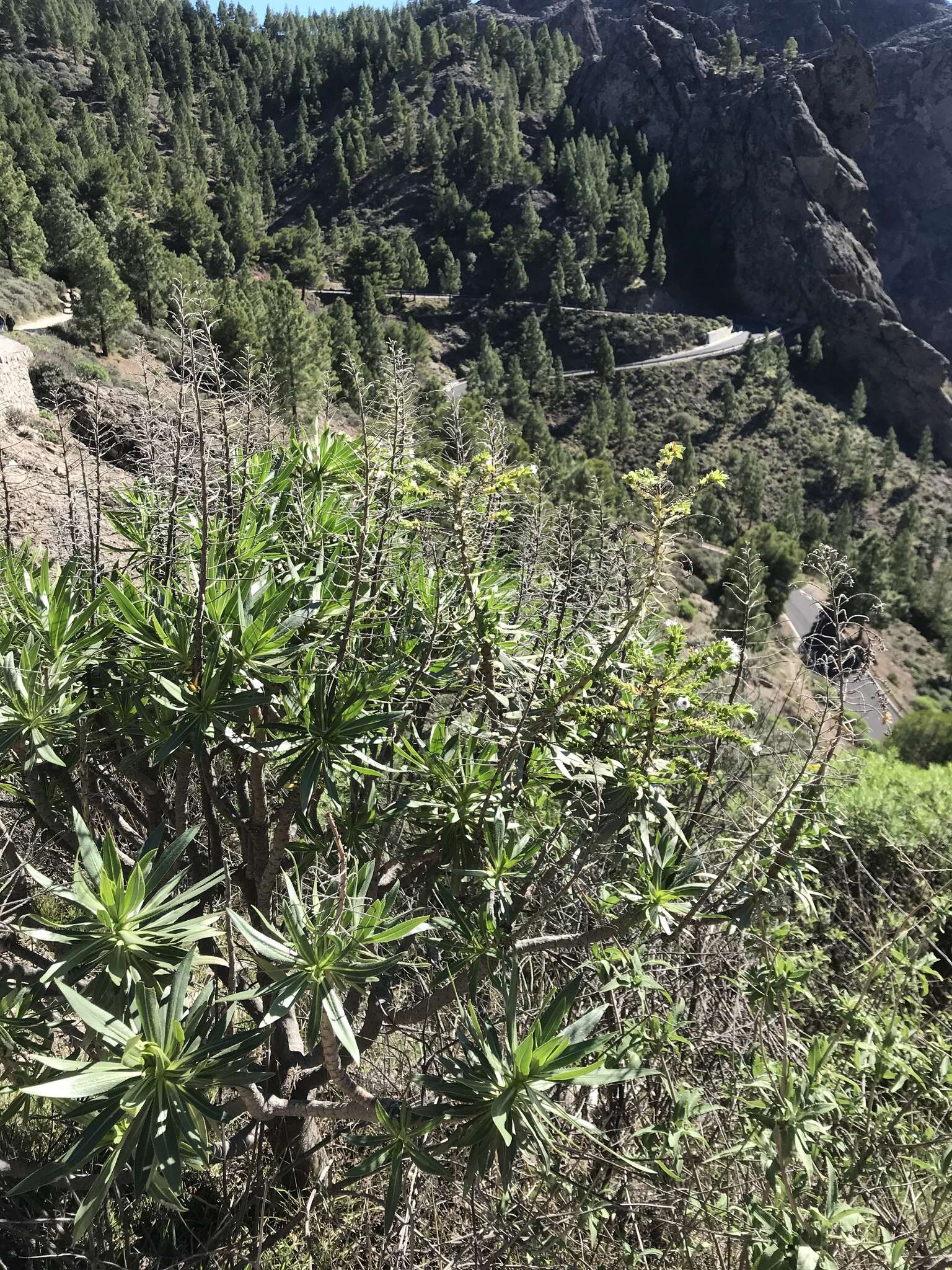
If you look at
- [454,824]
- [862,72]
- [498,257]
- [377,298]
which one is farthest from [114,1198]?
[862,72]

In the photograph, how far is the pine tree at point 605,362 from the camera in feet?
219

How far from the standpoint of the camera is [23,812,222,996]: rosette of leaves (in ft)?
6.47

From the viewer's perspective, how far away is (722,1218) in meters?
2.35

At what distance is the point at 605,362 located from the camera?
67.1m

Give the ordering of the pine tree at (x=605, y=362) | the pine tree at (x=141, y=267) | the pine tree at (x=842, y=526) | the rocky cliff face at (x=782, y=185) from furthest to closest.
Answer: the rocky cliff face at (x=782, y=185), the pine tree at (x=605, y=362), the pine tree at (x=842, y=526), the pine tree at (x=141, y=267)

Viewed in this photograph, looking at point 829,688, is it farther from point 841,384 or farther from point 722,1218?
point 841,384

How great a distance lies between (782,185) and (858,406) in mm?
36568

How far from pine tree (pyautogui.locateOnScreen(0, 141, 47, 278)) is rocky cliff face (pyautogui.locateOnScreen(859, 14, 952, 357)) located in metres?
116

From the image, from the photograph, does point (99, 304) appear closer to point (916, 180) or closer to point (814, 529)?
point (814, 529)

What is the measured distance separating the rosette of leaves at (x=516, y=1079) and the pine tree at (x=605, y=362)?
69.6 m

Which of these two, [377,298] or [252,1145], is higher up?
[252,1145]

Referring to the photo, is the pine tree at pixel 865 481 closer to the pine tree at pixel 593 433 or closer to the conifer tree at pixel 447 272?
the pine tree at pixel 593 433

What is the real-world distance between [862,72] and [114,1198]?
128 meters

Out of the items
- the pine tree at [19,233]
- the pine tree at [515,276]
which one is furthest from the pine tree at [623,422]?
the pine tree at [19,233]
